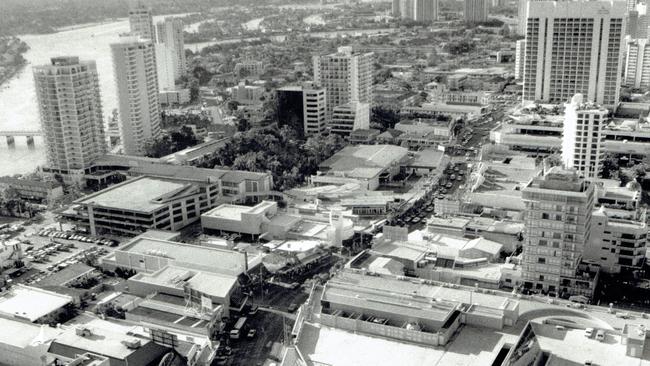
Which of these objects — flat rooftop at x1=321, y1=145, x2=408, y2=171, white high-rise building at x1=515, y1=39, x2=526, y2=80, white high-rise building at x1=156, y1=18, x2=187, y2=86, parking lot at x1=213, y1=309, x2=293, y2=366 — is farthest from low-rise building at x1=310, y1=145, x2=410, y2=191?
white high-rise building at x1=156, y1=18, x2=187, y2=86

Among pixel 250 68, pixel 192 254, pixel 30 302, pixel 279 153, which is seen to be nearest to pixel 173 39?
pixel 250 68

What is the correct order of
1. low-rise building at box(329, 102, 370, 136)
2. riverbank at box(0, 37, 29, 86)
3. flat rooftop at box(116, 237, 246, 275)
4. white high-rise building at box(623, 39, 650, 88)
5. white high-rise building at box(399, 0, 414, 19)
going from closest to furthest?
flat rooftop at box(116, 237, 246, 275) → low-rise building at box(329, 102, 370, 136) → white high-rise building at box(623, 39, 650, 88) → riverbank at box(0, 37, 29, 86) → white high-rise building at box(399, 0, 414, 19)

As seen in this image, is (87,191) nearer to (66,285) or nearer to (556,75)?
(66,285)

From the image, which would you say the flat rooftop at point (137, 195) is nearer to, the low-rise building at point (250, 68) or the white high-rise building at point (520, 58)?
the white high-rise building at point (520, 58)

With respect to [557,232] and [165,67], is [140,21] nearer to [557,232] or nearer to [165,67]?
A: [165,67]

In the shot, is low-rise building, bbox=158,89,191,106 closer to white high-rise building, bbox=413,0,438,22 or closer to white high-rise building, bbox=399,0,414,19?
white high-rise building, bbox=413,0,438,22

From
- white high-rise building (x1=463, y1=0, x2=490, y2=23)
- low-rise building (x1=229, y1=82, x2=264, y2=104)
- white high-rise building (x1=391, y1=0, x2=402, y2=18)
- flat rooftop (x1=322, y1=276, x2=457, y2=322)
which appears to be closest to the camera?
flat rooftop (x1=322, y1=276, x2=457, y2=322)

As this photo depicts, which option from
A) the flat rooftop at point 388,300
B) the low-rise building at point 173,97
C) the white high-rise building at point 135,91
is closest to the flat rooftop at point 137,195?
the white high-rise building at point 135,91

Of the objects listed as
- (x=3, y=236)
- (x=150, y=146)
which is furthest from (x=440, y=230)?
(x=150, y=146)
